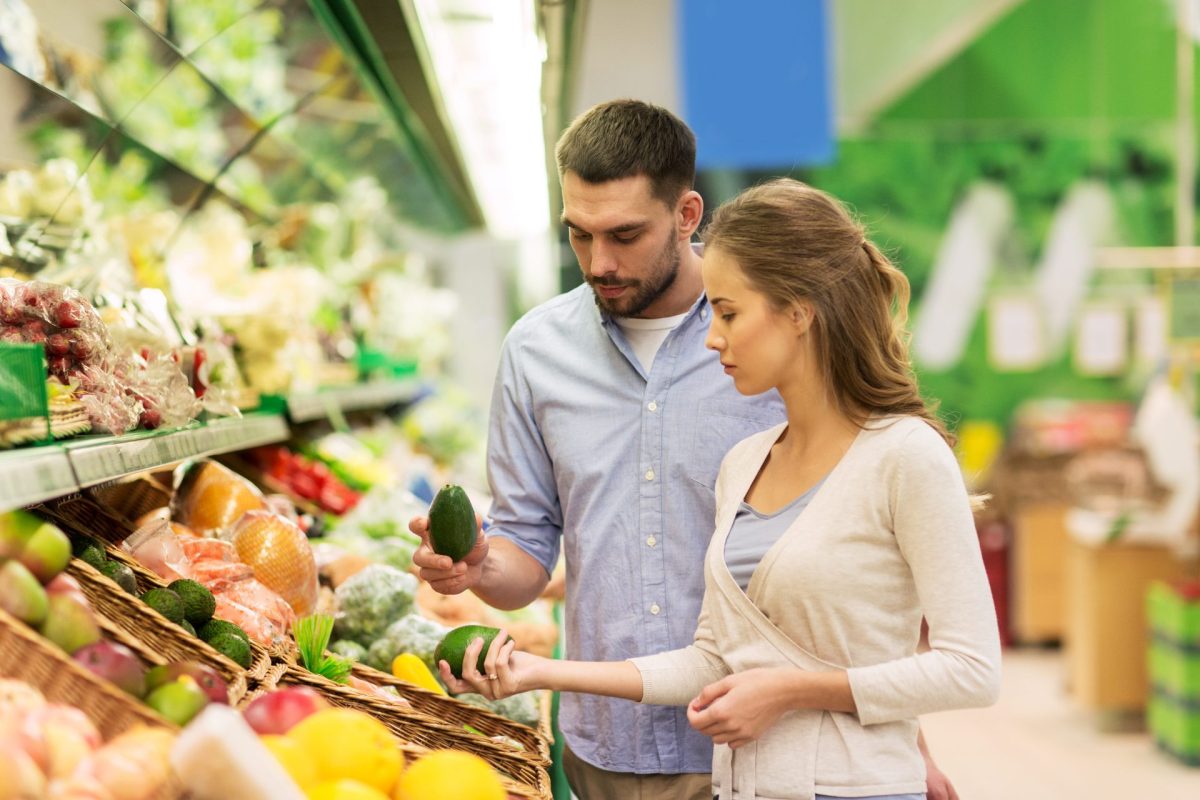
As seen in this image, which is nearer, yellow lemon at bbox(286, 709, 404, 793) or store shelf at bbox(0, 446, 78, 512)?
store shelf at bbox(0, 446, 78, 512)

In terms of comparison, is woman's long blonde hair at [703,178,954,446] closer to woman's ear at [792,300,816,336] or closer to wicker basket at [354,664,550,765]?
woman's ear at [792,300,816,336]

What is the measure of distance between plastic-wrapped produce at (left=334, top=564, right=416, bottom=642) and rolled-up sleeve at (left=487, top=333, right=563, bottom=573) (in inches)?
13.8

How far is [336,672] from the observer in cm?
191

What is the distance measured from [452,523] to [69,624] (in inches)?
26.7

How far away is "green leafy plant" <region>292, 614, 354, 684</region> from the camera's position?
1.92 metres

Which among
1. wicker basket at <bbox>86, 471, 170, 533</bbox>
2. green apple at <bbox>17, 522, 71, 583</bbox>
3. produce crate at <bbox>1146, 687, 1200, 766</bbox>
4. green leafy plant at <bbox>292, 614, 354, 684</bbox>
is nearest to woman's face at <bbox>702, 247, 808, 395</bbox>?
green leafy plant at <bbox>292, 614, 354, 684</bbox>

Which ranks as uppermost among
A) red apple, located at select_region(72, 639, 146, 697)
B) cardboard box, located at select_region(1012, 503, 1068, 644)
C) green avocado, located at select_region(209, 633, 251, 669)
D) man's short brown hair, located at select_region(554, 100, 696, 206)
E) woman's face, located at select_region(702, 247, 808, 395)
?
man's short brown hair, located at select_region(554, 100, 696, 206)

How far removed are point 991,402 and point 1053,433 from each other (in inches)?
26.9

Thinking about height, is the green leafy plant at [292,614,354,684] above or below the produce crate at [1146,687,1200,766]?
above

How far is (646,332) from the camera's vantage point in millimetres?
2266

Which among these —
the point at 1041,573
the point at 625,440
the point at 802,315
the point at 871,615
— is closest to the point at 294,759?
the point at 871,615

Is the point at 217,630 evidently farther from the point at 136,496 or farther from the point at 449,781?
the point at 136,496

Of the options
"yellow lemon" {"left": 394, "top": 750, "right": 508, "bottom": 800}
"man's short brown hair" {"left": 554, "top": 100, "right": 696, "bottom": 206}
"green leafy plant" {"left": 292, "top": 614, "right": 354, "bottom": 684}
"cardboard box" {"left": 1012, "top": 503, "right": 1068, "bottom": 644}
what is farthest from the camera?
"cardboard box" {"left": 1012, "top": 503, "right": 1068, "bottom": 644}

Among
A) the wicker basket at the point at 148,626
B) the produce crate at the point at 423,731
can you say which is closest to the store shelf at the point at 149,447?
the wicker basket at the point at 148,626
